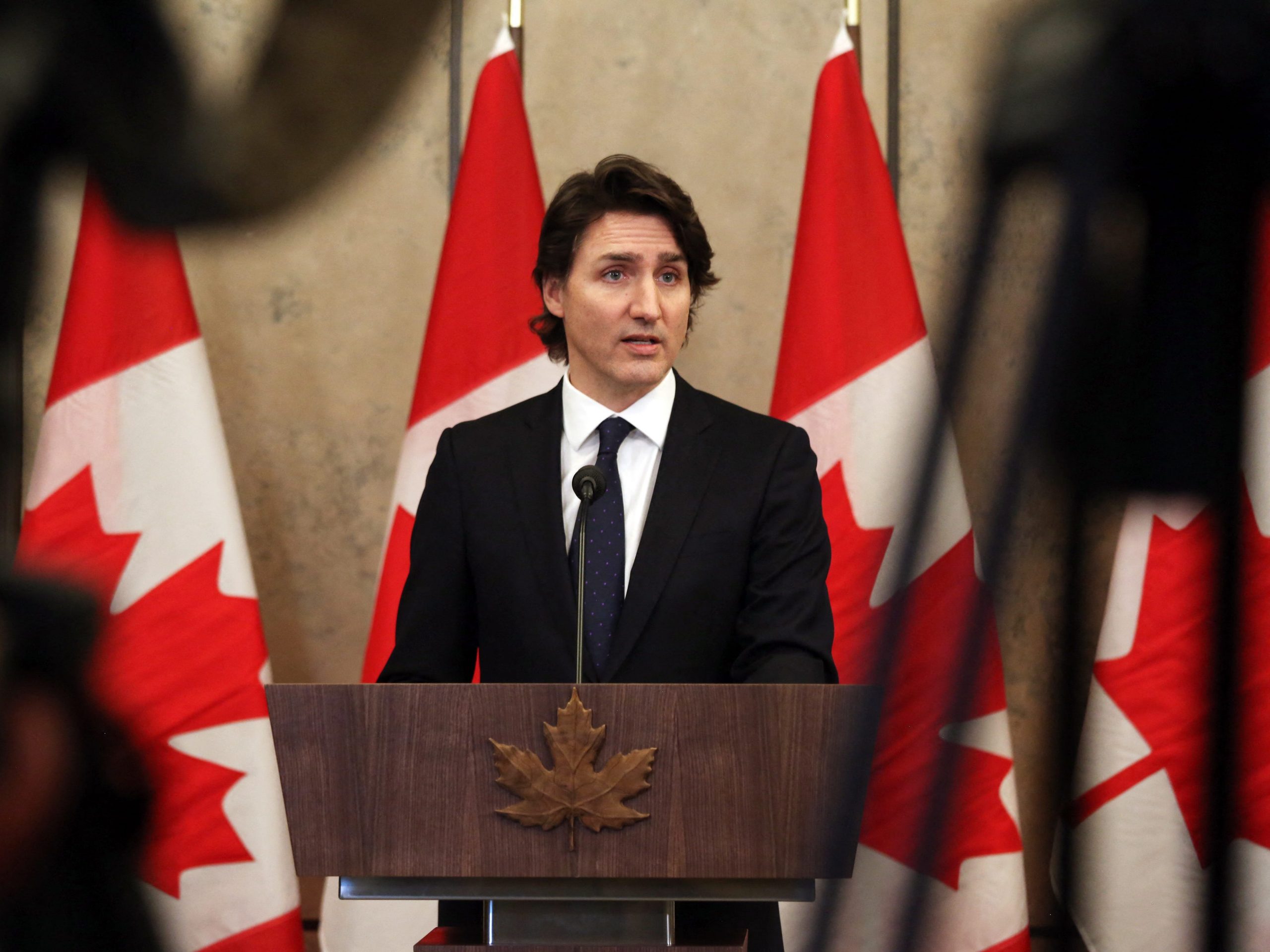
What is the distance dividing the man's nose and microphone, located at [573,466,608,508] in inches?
18.7

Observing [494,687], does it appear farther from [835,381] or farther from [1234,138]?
[835,381]

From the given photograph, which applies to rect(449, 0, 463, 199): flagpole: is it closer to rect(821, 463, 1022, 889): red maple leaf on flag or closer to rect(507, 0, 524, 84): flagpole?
rect(507, 0, 524, 84): flagpole

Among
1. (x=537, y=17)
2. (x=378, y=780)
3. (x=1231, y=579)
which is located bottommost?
(x=378, y=780)

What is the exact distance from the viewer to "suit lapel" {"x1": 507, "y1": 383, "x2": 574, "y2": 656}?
1.49m

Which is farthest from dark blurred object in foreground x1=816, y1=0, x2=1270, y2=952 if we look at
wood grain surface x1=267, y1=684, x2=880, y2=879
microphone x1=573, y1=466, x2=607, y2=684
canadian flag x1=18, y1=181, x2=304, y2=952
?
canadian flag x1=18, y1=181, x2=304, y2=952

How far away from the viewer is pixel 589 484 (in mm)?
1304

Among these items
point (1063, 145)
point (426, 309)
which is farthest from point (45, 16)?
point (426, 309)

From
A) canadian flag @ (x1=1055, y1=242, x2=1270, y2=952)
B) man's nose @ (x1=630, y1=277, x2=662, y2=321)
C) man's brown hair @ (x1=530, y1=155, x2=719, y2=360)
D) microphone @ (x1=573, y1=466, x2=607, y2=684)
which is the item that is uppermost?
man's brown hair @ (x1=530, y1=155, x2=719, y2=360)

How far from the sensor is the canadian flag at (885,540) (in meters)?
0.32

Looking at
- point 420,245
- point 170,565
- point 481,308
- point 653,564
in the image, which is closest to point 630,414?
point 653,564

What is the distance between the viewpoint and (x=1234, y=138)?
34cm

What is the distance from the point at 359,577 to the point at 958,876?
9.17ft

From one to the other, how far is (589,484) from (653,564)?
0.76ft

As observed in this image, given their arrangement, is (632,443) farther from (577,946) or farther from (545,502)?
(577,946)
